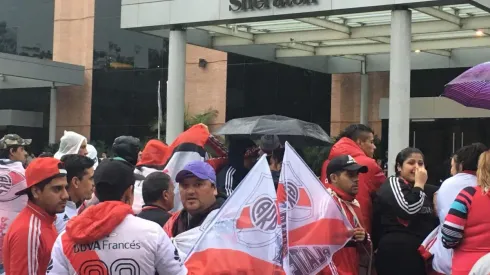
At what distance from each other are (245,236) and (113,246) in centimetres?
96

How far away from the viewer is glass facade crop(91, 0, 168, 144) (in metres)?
26.2

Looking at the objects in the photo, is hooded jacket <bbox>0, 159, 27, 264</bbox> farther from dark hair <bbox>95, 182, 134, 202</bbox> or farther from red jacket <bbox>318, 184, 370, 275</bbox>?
red jacket <bbox>318, 184, 370, 275</bbox>

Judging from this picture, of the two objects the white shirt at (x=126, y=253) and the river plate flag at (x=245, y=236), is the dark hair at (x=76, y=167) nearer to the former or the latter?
the river plate flag at (x=245, y=236)

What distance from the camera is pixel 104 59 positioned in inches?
1078

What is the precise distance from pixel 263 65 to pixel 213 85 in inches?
88.8

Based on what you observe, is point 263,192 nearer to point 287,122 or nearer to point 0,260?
point 0,260

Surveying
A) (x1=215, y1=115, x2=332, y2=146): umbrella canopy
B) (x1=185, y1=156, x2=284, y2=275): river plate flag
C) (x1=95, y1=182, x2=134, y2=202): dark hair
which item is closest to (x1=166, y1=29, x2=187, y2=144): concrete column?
(x1=215, y1=115, x2=332, y2=146): umbrella canopy

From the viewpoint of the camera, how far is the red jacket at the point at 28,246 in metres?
4.34

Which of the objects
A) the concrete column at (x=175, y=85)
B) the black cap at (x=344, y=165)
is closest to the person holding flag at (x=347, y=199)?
the black cap at (x=344, y=165)

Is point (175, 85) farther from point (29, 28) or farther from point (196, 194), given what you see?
point (29, 28)

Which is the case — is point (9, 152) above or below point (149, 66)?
below

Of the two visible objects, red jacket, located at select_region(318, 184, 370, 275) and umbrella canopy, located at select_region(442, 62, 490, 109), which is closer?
red jacket, located at select_region(318, 184, 370, 275)

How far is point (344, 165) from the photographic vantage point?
17.9ft

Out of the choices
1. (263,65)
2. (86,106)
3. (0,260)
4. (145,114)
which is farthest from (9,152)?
(86,106)
